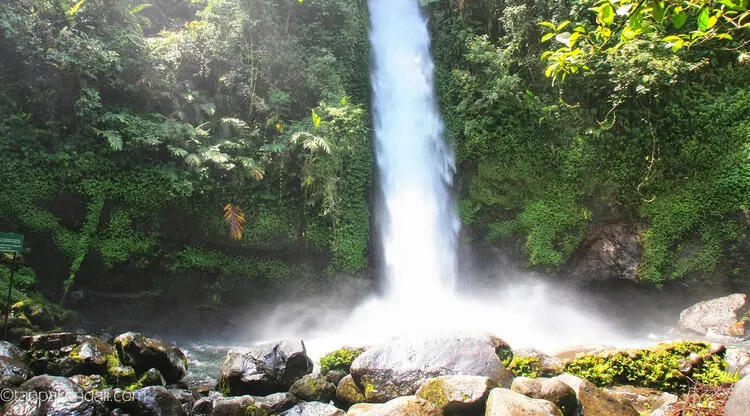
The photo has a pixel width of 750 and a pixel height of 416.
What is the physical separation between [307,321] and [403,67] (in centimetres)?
891

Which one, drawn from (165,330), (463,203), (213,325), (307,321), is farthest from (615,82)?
(165,330)

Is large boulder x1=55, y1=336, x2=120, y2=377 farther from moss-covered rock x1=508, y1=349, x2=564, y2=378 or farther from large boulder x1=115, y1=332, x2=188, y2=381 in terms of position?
moss-covered rock x1=508, y1=349, x2=564, y2=378

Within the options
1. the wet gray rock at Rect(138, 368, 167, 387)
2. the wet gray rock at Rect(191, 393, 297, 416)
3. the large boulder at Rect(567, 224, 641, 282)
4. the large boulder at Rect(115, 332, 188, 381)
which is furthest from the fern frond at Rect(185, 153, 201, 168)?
the large boulder at Rect(567, 224, 641, 282)

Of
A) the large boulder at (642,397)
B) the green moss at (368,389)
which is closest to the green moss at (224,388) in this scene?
the green moss at (368,389)

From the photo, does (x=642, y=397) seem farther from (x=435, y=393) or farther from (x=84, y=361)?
(x=84, y=361)

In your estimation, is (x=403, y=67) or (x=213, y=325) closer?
(x=213, y=325)

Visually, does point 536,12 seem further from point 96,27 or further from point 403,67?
point 96,27

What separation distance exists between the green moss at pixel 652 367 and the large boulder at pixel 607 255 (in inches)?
209

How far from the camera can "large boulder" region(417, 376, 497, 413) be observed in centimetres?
503

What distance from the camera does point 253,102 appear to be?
1188cm

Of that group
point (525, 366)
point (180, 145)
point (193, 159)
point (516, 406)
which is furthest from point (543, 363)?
point (180, 145)

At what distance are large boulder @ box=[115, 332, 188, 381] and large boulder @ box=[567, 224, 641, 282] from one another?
970 cm

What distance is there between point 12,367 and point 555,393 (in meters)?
6.72

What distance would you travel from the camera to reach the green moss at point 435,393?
509 cm
